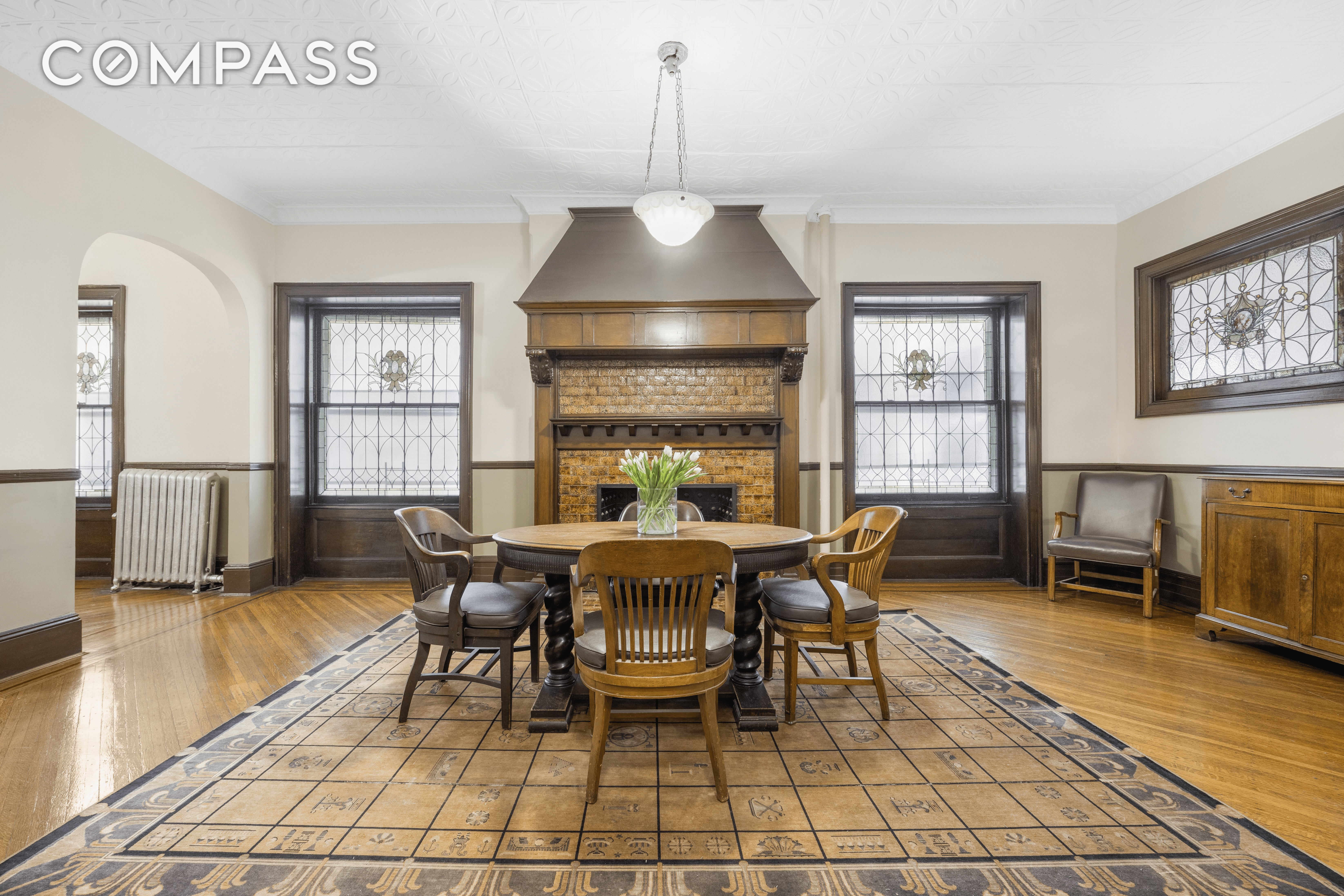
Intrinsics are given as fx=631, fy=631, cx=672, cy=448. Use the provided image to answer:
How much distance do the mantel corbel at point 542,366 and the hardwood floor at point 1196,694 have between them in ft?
10.5

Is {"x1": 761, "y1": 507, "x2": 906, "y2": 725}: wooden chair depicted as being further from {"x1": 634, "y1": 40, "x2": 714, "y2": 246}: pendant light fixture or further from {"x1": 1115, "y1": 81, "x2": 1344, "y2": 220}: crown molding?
{"x1": 1115, "y1": 81, "x2": 1344, "y2": 220}: crown molding

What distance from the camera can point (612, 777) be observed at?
2287 mm

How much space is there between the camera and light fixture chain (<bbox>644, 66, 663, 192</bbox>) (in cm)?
365

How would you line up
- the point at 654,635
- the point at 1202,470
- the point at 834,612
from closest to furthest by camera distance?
the point at 654,635 < the point at 834,612 < the point at 1202,470

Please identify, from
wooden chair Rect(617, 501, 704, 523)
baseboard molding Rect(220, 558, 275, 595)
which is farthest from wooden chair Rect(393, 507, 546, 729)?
baseboard molding Rect(220, 558, 275, 595)

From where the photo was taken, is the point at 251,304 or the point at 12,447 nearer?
the point at 12,447

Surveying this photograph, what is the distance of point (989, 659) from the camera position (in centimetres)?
361

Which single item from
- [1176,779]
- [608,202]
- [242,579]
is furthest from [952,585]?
[242,579]

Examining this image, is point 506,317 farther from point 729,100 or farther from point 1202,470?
point 1202,470

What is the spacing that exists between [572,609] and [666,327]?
2821mm

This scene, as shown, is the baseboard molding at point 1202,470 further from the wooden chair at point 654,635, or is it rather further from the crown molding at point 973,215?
the wooden chair at point 654,635

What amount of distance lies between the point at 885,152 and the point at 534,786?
14.7ft

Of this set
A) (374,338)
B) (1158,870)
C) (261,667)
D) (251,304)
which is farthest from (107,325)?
(1158,870)

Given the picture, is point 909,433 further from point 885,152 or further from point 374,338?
point 374,338
